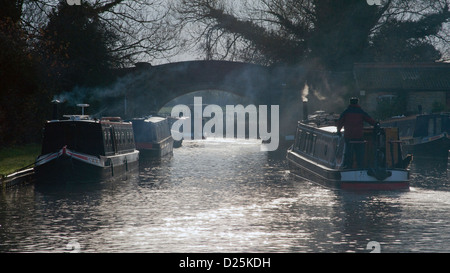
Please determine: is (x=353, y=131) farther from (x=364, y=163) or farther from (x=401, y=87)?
(x=401, y=87)

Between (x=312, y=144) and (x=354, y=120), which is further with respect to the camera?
(x=312, y=144)

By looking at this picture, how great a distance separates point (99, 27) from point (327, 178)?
21.5 metres

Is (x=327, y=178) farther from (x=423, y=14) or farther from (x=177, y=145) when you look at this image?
(x=423, y=14)

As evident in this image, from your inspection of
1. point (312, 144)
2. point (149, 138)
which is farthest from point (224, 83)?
point (312, 144)

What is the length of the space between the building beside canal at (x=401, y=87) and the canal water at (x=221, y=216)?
2443cm

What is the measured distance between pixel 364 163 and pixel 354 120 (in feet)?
4.90

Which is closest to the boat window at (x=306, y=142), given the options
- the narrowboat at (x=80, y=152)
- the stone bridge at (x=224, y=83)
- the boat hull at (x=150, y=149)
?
the narrowboat at (x=80, y=152)

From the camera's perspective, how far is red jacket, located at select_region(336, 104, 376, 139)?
1892cm

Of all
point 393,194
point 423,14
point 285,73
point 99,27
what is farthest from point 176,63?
point 393,194

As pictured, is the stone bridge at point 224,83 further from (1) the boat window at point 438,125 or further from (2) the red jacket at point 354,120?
(2) the red jacket at point 354,120

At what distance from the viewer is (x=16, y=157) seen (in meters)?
24.8

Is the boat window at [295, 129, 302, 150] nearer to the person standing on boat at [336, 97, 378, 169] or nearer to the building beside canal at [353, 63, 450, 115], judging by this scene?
the person standing on boat at [336, 97, 378, 169]

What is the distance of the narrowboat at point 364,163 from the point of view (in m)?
18.7

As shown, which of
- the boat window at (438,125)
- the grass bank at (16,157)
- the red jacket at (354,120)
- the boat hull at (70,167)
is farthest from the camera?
the boat window at (438,125)
